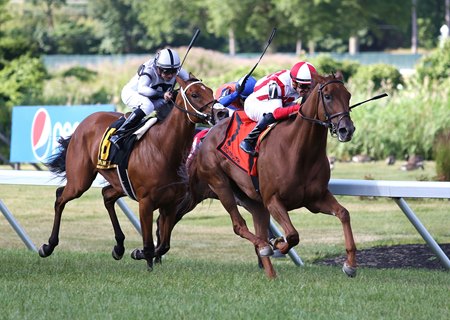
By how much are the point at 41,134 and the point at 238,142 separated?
9386 mm

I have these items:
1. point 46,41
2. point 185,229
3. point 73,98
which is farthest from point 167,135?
point 46,41

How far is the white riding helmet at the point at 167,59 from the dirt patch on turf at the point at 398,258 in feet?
8.20

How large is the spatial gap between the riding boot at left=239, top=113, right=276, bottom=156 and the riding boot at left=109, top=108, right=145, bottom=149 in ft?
3.52

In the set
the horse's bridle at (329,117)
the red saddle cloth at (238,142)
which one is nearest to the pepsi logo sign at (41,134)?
the red saddle cloth at (238,142)

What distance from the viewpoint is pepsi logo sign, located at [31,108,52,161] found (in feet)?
57.6

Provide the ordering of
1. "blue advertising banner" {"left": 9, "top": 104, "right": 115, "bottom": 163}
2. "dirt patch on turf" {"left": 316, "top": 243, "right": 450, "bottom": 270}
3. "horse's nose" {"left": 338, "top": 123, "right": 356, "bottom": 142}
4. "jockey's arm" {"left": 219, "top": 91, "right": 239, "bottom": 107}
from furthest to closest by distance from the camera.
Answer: "blue advertising banner" {"left": 9, "top": 104, "right": 115, "bottom": 163}
"dirt patch on turf" {"left": 316, "top": 243, "right": 450, "bottom": 270}
"jockey's arm" {"left": 219, "top": 91, "right": 239, "bottom": 107}
"horse's nose" {"left": 338, "top": 123, "right": 356, "bottom": 142}

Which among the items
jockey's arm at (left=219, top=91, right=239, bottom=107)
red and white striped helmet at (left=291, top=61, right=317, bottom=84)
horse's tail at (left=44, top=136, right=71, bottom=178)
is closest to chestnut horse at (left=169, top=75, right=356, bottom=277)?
red and white striped helmet at (left=291, top=61, right=317, bottom=84)

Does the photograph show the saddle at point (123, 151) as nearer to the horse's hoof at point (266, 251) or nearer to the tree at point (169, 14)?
the horse's hoof at point (266, 251)

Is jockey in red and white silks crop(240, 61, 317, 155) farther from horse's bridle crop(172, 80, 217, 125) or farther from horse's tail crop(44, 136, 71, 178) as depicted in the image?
horse's tail crop(44, 136, 71, 178)

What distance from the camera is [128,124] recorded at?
31.1 feet

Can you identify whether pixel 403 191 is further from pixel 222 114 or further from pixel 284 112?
pixel 222 114

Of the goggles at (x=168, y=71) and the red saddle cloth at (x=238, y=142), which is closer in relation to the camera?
the red saddle cloth at (x=238, y=142)

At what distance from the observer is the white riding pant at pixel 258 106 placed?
8864mm

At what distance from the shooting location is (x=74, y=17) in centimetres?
7075
